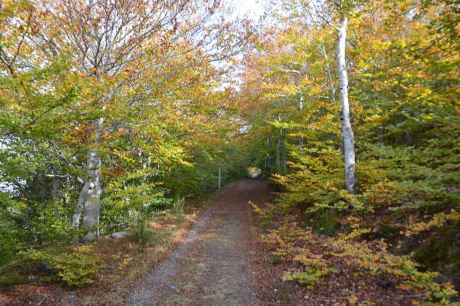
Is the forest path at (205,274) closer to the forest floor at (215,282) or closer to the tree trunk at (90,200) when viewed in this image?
the forest floor at (215,282)

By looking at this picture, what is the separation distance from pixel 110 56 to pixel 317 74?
852 cm

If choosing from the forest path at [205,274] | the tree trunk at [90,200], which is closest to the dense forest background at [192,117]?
the tree trunk at [90,200]

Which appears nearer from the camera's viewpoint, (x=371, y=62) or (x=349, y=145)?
(x=349, y=145)

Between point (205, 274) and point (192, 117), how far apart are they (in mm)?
6915

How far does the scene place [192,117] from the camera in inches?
490

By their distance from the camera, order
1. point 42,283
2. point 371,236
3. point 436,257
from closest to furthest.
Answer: point 436,257 → point 42,283 → point 371,236

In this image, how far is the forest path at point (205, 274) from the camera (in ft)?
19.4

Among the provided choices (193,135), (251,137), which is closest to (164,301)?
(193,135)

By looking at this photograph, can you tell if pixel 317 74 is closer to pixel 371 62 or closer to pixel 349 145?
pixel 371 62

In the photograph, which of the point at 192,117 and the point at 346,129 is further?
the point at 192,117

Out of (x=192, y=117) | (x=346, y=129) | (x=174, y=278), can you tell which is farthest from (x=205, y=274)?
(x=192, y=117)

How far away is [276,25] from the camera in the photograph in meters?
10.5

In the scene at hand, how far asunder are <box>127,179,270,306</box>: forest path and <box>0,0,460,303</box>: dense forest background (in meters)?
1.21

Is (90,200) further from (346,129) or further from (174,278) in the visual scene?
(346,129)
